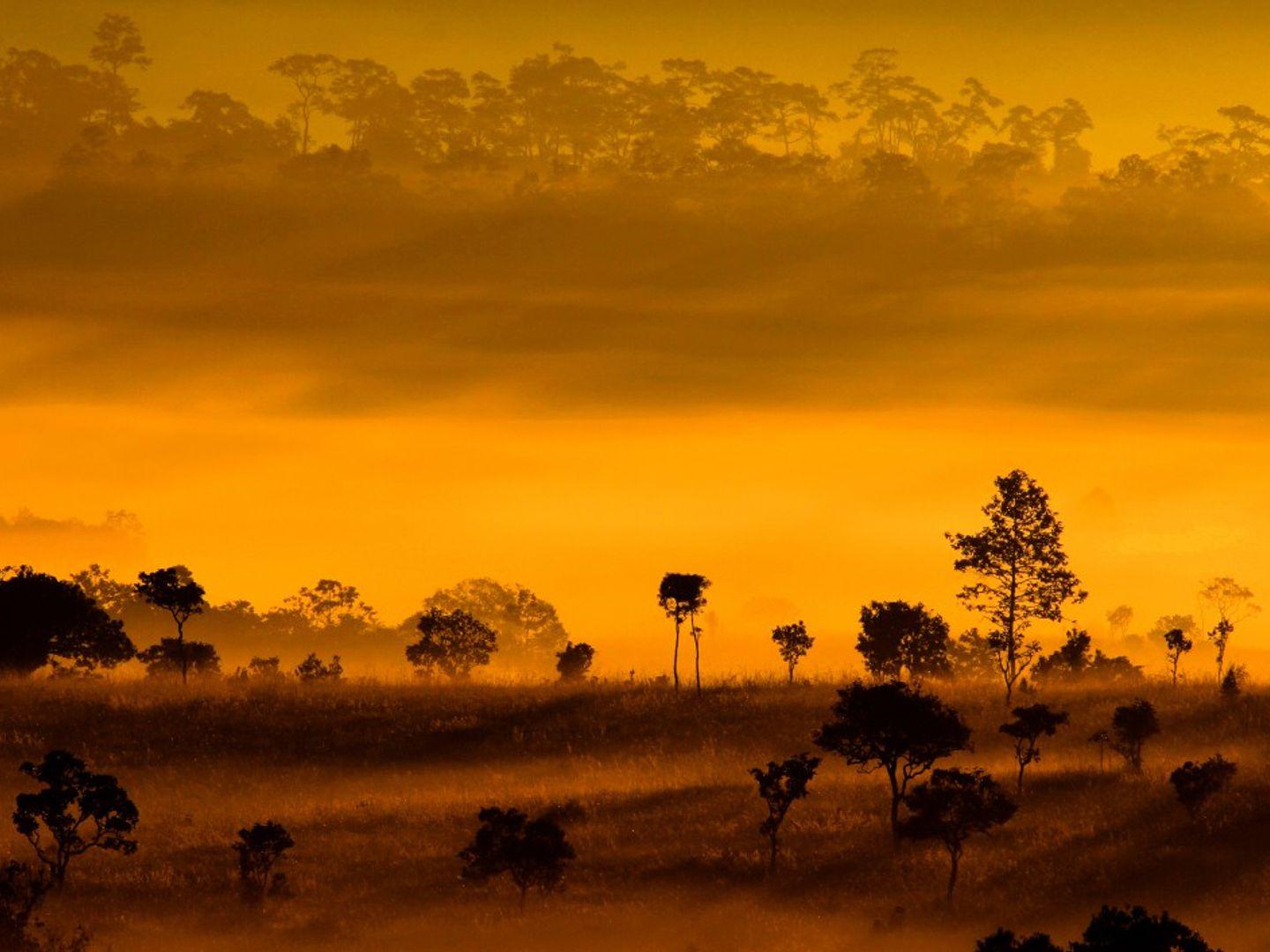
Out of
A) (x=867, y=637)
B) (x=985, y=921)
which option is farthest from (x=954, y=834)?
(x=867, y=637)

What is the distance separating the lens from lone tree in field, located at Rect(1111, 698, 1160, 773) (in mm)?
79438

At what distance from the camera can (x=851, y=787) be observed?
7994cm

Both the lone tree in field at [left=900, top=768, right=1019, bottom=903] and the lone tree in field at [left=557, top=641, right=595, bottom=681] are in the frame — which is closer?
the lone tree in field at [left=900, top=768, right=1019, bottom=903]

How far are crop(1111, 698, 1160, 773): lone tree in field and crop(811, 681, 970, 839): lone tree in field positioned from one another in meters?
9.43

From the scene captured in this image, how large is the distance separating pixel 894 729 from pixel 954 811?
19.4ft

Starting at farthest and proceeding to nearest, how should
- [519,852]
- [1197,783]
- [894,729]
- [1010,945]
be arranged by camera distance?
[894,729] < [1197,783] < [519,852] < [1010,945]

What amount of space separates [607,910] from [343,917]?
831cm

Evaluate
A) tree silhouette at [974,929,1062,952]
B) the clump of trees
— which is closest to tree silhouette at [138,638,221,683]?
tree silhouette at [974,929,1062,952]

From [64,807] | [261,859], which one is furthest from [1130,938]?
[64,807]

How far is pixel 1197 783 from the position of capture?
71.7 metres

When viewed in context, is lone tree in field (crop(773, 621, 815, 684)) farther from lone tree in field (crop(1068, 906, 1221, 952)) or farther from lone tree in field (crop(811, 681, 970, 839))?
lone tree in field (crop(1068, 906, 1221, 952))

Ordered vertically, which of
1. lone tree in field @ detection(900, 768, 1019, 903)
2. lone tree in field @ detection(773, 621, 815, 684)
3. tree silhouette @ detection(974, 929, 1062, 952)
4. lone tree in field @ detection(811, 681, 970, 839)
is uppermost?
lone tree in field @ detection(773, 621, 815, 684)

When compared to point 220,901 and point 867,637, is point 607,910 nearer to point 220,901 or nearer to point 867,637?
point 220,901

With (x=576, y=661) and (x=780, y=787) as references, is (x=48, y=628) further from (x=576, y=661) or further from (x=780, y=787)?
(x=780, y=787)
